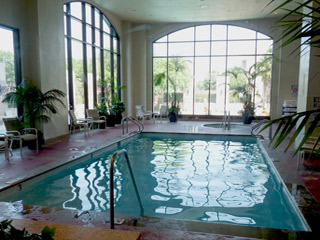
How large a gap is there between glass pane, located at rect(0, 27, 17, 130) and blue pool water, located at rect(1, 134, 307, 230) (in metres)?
2.63

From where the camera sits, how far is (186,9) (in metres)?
10.8

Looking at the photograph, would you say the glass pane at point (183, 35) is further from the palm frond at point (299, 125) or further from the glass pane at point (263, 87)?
the palm frond at point (299, 125)

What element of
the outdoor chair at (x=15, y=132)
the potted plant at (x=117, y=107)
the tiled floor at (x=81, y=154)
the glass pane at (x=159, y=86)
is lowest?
the tiled floor at (x=81, y=154)

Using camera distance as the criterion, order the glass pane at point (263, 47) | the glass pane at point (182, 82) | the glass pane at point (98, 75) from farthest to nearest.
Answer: the glass pane at point (182, 82)
the glass pane at point (263, 47)
the glass pane at point (98, 75)

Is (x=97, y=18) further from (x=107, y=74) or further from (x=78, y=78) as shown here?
(x=78, y=78)

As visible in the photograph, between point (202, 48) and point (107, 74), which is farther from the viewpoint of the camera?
point (202, 48)

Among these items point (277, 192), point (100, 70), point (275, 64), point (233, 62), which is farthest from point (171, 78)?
point (277, 192)

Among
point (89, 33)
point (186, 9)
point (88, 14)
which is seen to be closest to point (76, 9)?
point (88, 14)

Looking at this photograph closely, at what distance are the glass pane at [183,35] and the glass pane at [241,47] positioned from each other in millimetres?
1909

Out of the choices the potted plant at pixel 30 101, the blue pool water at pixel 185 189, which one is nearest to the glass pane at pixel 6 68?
the potted plant at pixel 30 101

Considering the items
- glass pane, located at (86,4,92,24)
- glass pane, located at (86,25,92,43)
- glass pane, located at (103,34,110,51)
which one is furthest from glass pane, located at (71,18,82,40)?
glass pane, located at (103,34,110,51)

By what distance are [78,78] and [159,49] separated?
547 cm

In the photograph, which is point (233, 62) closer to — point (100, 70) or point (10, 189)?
point (100, 70)

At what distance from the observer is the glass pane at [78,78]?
30.8 ft
